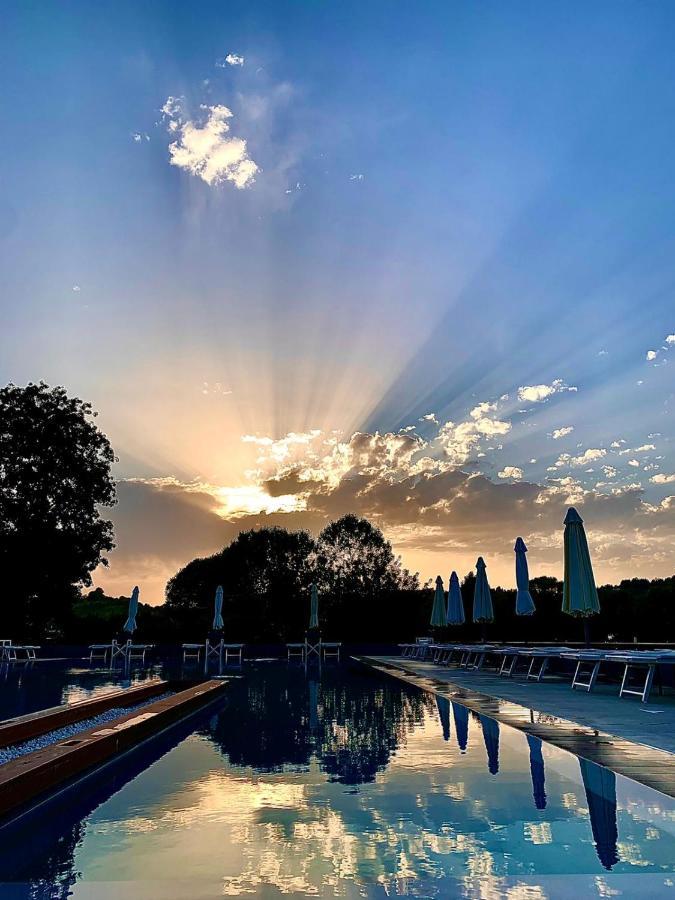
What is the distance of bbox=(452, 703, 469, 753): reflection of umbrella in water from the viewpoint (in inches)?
241

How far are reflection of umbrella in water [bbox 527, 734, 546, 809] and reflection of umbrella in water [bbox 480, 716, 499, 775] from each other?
284 mm

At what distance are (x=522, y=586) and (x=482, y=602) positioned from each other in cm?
248

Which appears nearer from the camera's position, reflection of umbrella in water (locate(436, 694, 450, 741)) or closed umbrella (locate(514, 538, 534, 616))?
reflection of umbrella in water (locate(436, 694, 450, 741))

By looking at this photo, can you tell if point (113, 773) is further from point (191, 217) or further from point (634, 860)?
point (191, 217)

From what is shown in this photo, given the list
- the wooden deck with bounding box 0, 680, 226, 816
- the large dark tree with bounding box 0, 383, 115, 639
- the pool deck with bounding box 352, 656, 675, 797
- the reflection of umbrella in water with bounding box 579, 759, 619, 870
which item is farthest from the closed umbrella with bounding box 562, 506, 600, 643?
the large dark tree with bounding box 0, 383, 115, 639

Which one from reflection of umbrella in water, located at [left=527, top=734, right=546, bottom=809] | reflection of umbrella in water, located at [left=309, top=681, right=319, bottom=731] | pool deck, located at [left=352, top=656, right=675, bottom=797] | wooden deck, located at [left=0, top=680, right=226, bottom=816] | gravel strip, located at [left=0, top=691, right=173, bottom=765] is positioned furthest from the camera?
reflection of umbrella in water, located at [left=309, top=681, right=319, bottom=731]

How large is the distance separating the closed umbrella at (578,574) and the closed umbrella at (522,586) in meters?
3.60

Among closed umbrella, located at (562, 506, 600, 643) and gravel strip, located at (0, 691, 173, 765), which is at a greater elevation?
closed umbrella, located at (562, 506, 600, 643)

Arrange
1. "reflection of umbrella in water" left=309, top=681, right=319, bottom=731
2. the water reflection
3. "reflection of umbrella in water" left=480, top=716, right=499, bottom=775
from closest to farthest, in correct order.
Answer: "reflection of umbrella in water" left=480, top=716, right=499, bottom=775, the water reflection, "reflection of umbrella in water" left=309, top=681, right=319, bottom=731

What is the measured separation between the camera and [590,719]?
6875 mm

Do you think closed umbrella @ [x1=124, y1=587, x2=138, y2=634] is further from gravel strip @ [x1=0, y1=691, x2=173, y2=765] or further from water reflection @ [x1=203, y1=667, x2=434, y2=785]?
gravel strip @ [x1=0, y1=691, x2=173, y2=765]

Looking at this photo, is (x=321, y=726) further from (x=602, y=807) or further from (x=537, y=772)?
(x=602, y=807)

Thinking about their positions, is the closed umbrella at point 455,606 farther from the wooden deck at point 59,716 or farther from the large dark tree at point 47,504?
the large dark tree at point 47,504

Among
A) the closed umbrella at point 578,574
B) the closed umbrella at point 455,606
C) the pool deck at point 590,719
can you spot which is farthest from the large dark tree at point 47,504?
the closed umbrella at point 578,574
